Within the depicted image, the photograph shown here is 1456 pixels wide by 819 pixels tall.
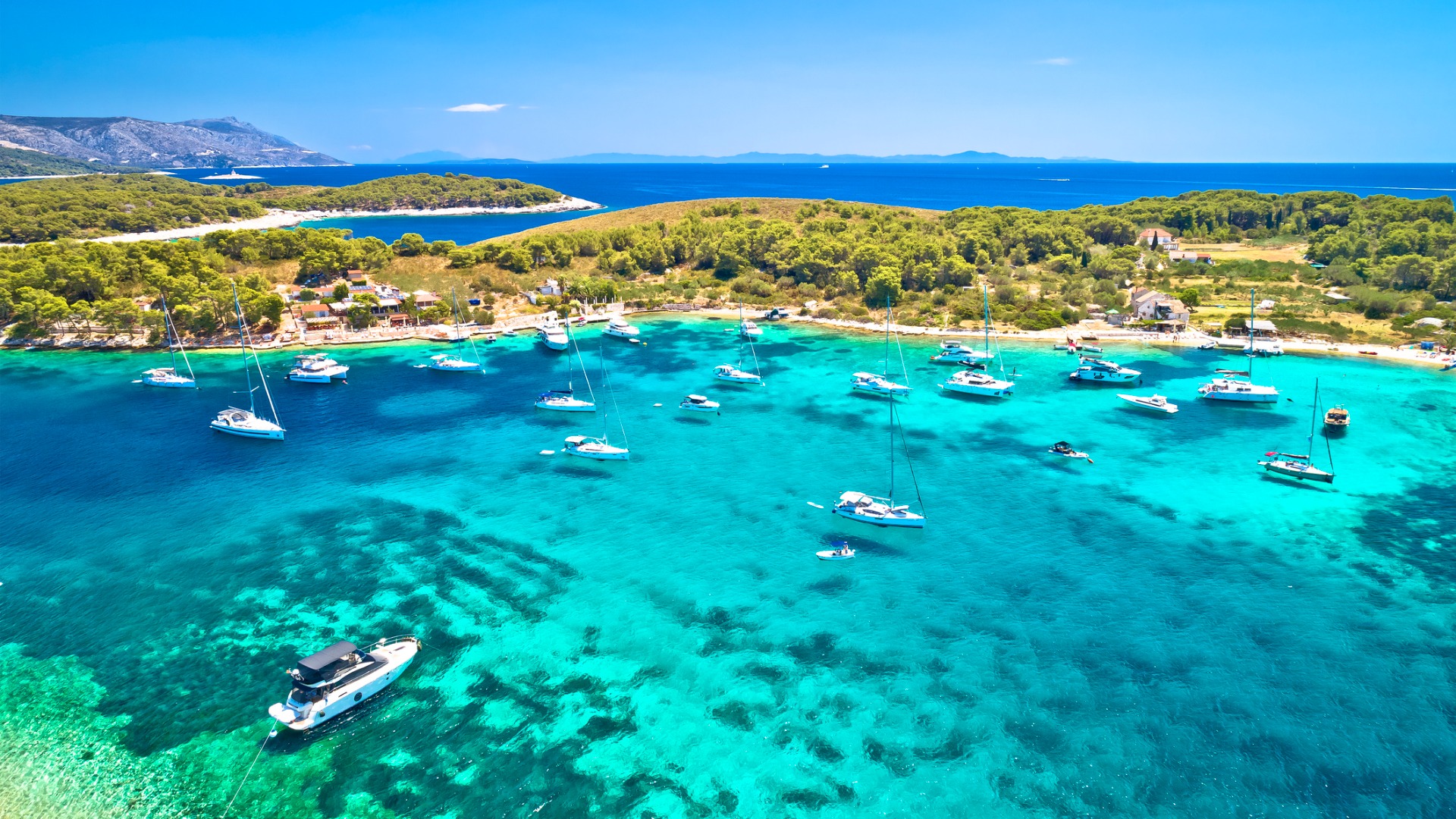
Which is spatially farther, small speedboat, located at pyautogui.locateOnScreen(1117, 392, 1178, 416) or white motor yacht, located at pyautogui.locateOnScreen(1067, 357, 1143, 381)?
white motor yacht, located at pyautogui.locateOnScreen(1067, 357, 1143, 381)

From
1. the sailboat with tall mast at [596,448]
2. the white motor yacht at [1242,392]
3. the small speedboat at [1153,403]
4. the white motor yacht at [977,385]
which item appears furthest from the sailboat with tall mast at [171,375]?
the white motor yacht at [1242,392]

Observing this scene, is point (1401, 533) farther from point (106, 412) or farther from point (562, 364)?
point (106, 412)

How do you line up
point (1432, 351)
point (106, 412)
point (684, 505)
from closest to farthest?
1. point (684, 505)
2. point (106, 412)
3. point (1432, 351)

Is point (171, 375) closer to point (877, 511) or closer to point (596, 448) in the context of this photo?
point (596, 448)

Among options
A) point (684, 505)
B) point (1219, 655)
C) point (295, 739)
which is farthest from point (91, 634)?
point (1219, 655)

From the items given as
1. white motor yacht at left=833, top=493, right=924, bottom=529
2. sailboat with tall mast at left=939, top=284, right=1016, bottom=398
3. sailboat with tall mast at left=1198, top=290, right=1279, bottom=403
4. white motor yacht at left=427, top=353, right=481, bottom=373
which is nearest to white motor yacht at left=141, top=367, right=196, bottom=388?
white motor yacht at left=427, top=353, right=481, bottom=373

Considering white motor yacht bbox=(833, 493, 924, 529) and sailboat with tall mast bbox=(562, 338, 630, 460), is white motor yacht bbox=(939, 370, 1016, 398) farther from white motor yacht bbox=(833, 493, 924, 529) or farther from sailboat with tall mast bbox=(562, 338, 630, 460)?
sailboat with tall mast bbox=(562, 338, 630, 460)
